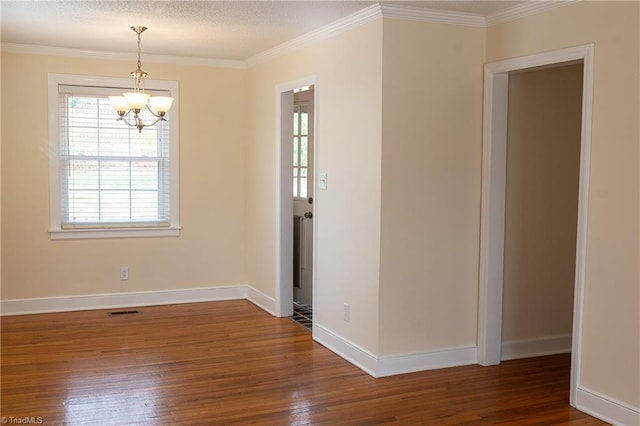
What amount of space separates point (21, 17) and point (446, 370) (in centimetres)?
387

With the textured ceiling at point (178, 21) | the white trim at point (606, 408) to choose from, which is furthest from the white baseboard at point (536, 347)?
the textured ceiling at point (178, 21)

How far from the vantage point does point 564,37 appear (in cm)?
383

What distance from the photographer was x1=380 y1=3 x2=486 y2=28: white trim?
4.18 meters

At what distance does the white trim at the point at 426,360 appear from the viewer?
14.3ft

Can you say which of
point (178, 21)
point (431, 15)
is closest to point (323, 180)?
point (431, 15)

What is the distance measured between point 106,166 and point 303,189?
1893 mm

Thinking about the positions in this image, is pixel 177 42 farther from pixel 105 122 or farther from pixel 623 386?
pixel 623 386

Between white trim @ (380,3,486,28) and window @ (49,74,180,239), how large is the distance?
9.62 feet

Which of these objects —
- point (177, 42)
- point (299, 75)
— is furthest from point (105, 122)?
point (299, 75)

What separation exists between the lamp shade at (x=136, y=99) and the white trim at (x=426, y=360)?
235 centimetres

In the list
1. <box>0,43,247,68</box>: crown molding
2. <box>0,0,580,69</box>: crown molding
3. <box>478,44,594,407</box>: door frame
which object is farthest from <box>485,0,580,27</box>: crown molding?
<box>0,43,247,68</box>: crown molding

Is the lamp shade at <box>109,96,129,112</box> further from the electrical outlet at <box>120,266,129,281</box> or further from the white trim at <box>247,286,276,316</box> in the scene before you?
the white trim at <box>247,286,276,316</box>

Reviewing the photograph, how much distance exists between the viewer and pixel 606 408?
361 cm

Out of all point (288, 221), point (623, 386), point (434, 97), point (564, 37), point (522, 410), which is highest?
point (564, 37)
